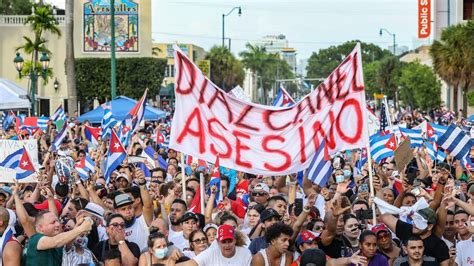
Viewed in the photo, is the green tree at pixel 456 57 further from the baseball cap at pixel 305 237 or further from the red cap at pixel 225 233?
the red cap at pixel 225 233

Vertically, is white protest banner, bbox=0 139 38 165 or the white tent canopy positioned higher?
the white tent canopy

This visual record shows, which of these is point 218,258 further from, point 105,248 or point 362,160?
point 362,160

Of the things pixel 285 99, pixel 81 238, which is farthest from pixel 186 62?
pixel 285 99

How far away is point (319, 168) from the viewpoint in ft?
39.3

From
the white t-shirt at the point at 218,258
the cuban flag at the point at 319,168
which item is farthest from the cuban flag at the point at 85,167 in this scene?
the white t-shirt at the point at 218,258

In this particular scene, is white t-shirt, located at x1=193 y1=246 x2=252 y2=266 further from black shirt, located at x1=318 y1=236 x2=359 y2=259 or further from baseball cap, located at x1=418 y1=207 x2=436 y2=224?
baseball cap, located at x1=418 y1=207 x2=436 y2=224

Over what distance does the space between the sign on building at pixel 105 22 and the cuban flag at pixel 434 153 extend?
53240 millimetres

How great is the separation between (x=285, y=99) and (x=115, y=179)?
592 centimetres

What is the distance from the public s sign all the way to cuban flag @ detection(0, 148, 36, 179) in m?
66.8

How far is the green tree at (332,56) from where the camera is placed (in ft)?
586

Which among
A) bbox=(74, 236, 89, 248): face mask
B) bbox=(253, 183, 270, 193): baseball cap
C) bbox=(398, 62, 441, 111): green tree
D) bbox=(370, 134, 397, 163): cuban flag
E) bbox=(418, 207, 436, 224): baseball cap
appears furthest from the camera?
bbox=(398, 62, 441, 111): green tree

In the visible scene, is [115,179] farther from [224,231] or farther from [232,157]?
[224,231]

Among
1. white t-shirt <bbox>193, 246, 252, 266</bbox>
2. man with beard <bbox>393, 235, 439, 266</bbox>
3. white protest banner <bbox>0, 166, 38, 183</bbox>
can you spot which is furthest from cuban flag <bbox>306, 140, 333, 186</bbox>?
white protest banner <bbox>0, 166, 38, 183</bbox>

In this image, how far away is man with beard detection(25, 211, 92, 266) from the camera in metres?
8.70
